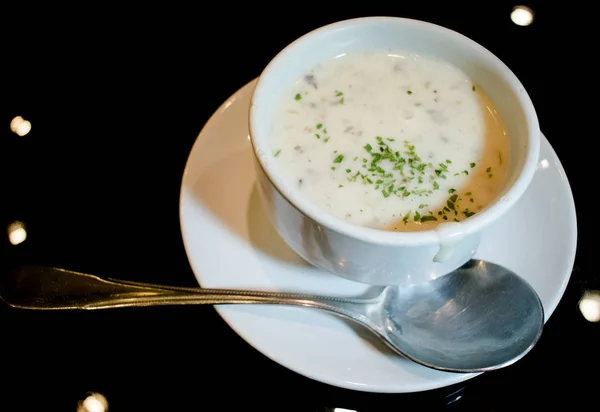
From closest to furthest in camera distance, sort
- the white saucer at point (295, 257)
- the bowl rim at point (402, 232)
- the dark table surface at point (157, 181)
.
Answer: the bowl rim at point (402, 232) < the white saucer at point (295, 257) < the dark table surface at point (157, 181)

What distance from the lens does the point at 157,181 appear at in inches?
61.6

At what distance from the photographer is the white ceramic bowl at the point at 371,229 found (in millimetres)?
1035

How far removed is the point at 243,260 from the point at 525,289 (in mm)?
585

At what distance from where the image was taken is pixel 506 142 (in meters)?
1.27

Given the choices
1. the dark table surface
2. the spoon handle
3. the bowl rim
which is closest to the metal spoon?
the spoon handle

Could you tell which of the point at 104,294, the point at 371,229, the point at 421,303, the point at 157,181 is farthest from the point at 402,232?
the point at 157,181

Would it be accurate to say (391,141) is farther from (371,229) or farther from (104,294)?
(104,294)

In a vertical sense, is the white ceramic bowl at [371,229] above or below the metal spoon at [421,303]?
above

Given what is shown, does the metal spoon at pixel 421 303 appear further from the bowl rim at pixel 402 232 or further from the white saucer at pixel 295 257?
the bowl rim at pixel 402 232

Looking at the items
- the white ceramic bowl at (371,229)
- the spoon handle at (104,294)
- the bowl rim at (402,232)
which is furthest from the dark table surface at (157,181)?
the bowl rim at (402,232)

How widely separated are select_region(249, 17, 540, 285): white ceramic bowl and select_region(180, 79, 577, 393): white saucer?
117 millimetres

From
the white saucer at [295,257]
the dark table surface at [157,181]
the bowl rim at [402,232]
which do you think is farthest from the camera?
the dark table surface at [157,181]

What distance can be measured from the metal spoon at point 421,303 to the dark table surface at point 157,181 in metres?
0.13

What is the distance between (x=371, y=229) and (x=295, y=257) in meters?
0.34
